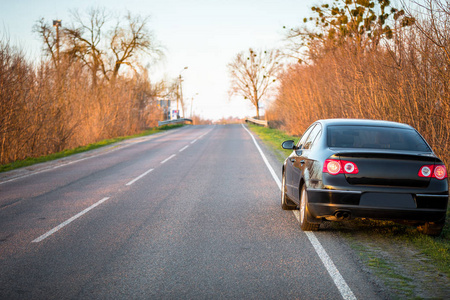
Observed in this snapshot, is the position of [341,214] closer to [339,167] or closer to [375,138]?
[339,167]

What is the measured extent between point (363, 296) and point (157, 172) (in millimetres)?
10082

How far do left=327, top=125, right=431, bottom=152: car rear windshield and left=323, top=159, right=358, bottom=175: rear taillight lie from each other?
1.74ft

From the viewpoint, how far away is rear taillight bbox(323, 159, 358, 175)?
5691 mm

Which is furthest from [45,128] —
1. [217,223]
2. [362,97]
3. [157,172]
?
[217,223]

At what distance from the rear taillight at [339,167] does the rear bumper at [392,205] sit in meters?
0.26

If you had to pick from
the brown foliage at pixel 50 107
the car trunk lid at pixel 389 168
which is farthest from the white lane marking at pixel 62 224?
the brown foliage at pixel 50 107

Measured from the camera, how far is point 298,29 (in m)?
31.0

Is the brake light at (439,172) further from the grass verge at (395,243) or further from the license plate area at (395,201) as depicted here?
the grass verge at (395,243)

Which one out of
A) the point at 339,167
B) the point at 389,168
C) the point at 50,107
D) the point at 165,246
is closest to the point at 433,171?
the point at 389,168

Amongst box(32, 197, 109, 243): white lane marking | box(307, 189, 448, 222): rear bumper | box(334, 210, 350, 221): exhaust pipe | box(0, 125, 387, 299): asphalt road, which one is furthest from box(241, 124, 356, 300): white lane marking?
box(32, 197, 109, 243): white lane marking

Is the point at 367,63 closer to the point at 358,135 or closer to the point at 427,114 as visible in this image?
the point at 427,114

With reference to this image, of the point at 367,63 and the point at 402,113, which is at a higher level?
the point at 367,63

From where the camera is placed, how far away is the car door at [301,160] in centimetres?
673

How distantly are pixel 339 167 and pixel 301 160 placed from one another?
1.26 metres
